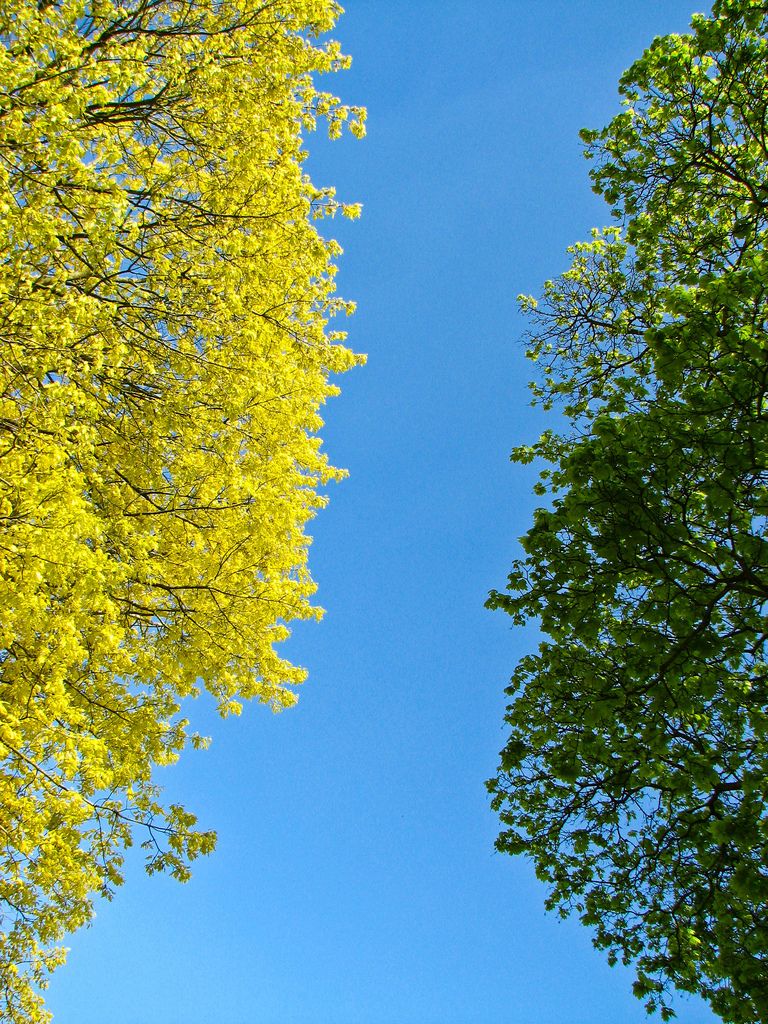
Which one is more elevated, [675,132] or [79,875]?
[675,132]

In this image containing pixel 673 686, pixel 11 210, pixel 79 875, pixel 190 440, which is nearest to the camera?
pixel 11 210

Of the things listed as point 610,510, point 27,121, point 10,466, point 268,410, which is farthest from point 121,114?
point 610,510

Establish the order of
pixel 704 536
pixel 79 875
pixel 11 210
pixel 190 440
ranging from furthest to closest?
pixel 190 440 → pixel 704 536 → pixel 79 875 → pixel 11 210

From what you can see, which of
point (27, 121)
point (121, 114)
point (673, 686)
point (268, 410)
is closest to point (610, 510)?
point (673, 686)

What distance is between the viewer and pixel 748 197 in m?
8.16

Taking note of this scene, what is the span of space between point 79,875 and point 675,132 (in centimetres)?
1045

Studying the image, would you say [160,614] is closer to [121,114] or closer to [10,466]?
[10,466]

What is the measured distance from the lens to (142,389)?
779 cm

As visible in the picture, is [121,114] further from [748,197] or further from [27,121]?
[748,197]

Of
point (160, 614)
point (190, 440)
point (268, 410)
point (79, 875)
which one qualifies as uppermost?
point (268, 410)

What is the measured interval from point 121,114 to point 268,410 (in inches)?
134

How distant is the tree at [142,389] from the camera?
5039 mm

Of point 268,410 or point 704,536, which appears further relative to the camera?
point 268,410

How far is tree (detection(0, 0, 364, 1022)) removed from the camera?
504cm
